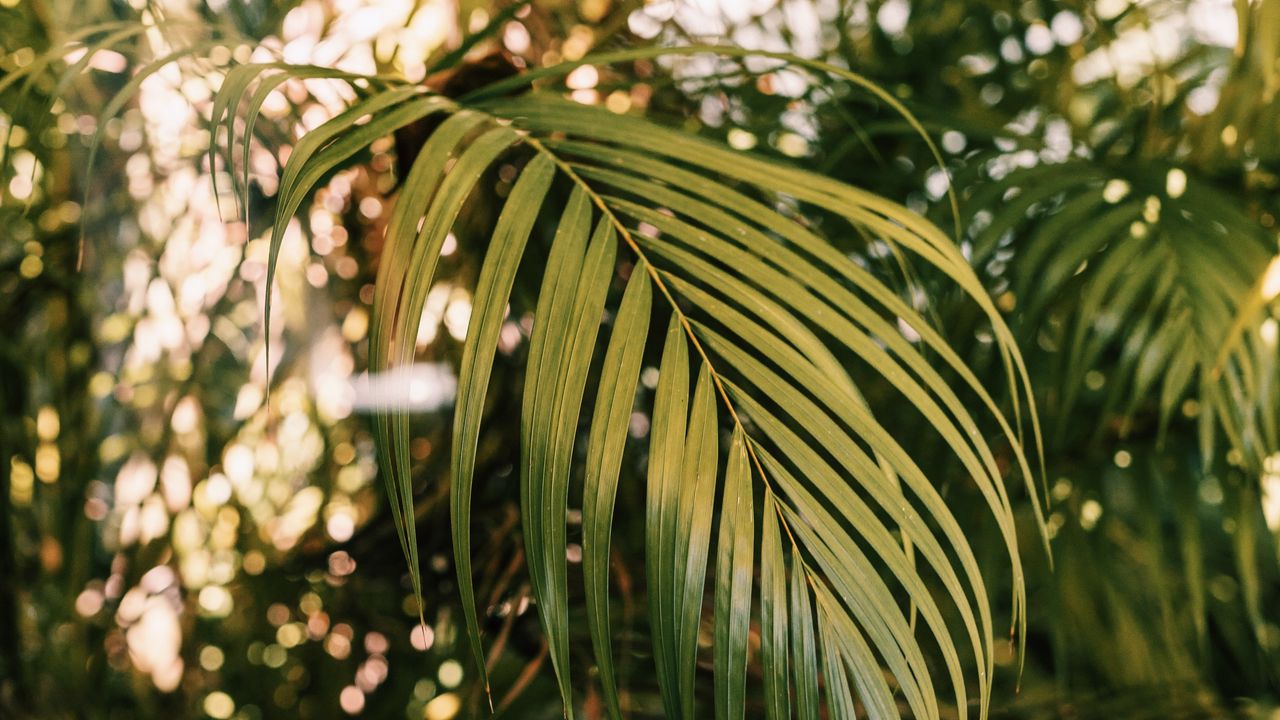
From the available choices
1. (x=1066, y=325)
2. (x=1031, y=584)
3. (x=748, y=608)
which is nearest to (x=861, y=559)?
(x=748, y=608)

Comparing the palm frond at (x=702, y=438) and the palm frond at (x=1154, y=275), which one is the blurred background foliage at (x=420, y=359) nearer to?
the palm frond at (x=1154, y=275)

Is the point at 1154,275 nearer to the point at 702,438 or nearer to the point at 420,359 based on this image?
the point at 702,438

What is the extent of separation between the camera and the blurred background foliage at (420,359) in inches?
19.4

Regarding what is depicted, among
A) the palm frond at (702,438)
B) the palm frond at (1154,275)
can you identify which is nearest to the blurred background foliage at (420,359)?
the palm frond at (1154,275)

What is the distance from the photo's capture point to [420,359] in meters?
0.60

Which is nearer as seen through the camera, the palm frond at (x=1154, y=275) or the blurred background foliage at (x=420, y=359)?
the palm frond at (x=1154, y=275)

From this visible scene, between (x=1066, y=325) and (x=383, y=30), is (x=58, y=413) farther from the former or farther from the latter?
(x=1066, y=325)

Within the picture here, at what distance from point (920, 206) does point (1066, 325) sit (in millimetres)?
154

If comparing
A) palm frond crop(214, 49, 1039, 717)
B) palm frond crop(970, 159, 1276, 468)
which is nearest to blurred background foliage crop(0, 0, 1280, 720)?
palm frond crop(970, 159, 1276, 468)

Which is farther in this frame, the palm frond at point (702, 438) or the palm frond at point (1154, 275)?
the palm frond at point (1154, 275)

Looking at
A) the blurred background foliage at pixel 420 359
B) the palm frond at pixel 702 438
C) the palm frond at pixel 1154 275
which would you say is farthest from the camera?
the blurred background foliage at pixel 420 359

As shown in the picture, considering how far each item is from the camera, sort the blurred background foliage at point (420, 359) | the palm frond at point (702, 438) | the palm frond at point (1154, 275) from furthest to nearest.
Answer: the blurred background foliage at point (420, 359), the palm frond at point (1154, 275), the palm frond at point (702, 438)

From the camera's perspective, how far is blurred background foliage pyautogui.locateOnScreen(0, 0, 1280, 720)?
493 millimetres

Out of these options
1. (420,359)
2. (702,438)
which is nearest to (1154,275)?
(702,438)
